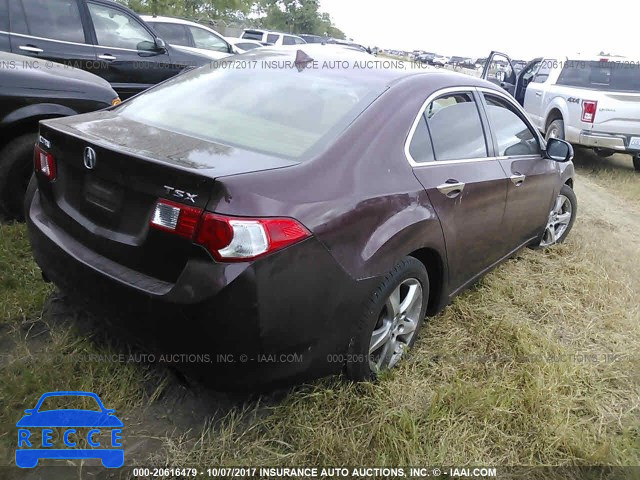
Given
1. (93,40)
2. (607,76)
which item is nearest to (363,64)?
(93,40)

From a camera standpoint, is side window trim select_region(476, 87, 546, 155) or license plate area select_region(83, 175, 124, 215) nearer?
license plate area select_region(83, 175, 124, 215)

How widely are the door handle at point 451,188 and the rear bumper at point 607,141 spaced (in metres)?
6.36

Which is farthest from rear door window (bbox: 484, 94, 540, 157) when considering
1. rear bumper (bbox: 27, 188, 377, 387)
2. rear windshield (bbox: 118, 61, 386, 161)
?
rear bumper (bbox: 27, 188, 377, 387)

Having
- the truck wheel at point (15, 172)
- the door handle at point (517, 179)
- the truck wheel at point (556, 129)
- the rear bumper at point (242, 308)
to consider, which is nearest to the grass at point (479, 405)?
the rear bumper at point (242, 308)

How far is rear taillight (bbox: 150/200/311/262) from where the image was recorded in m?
1.83

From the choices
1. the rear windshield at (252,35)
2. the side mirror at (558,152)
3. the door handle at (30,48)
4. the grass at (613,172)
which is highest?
the rear windshield at (252,35)

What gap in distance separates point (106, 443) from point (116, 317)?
546 mm

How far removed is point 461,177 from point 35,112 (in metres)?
2.90

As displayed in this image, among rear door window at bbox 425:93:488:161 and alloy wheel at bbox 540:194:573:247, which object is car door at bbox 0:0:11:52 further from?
alloy wheel at bbox 540:194:573:247

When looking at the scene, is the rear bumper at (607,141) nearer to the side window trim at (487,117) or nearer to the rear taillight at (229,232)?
the side window trim at (487,117)

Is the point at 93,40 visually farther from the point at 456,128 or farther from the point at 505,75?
the point at 505,75

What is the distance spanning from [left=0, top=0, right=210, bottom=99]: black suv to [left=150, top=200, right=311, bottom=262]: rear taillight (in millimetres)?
4699

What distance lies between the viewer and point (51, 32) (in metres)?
5.63

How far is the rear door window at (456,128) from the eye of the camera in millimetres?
2820
